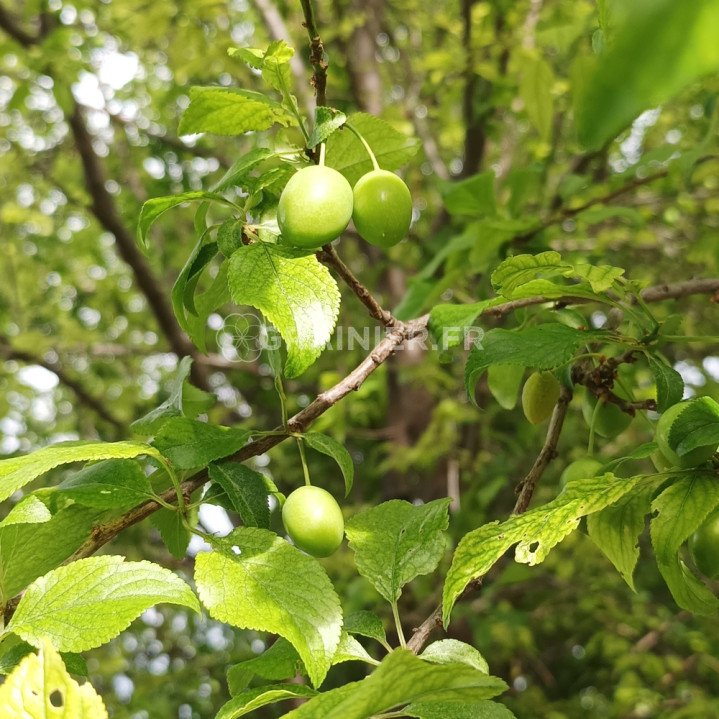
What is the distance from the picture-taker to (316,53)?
0.65 m

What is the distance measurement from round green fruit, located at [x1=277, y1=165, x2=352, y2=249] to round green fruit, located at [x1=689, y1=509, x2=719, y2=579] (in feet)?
1.32

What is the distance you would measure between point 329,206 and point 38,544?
1.30 feet

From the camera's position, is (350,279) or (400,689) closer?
(400,689)

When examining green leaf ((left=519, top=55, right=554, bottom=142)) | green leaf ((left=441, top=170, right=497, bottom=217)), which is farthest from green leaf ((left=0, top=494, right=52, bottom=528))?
green leaf ((left=519, top=55, right=554, bottom=142))

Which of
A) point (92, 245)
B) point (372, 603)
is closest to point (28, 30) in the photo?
point (92, 245)

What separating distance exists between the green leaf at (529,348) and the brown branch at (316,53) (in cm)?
26

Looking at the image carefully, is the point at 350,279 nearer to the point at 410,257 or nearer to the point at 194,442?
the point at 194,442

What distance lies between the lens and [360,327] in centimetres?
262

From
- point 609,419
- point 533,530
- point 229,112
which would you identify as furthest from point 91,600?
point 609,419

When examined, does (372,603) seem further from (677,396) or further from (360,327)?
(677,396)

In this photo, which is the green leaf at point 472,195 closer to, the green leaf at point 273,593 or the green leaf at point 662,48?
the green leaf at point 273,593

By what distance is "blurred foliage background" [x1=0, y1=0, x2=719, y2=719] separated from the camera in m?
2.39

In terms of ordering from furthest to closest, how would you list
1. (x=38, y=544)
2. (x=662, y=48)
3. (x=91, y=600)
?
(x=38, y=544) → (x=91, y=600) → (x=662, y=48)

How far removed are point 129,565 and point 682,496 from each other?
1.46 feet
